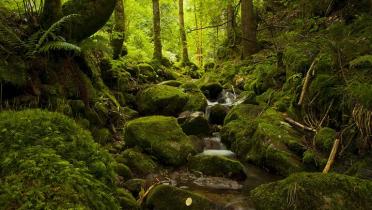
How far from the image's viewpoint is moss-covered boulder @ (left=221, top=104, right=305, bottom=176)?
7.02m

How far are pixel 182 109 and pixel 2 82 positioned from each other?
18.7 ft

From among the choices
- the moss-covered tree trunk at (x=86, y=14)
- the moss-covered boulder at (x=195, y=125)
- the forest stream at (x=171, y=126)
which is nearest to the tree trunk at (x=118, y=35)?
the forest stream at (x=171, y=126)

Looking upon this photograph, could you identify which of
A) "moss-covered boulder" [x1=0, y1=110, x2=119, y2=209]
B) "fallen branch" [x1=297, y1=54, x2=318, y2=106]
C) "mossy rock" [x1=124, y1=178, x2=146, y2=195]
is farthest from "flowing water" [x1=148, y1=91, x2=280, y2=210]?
"moss-covered boulder" [x1=0, y1=110, x2=119, y2=209]

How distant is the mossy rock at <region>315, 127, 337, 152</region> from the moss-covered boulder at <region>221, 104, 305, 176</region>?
0.40 m

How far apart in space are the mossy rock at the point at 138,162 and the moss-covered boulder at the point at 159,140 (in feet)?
0.90

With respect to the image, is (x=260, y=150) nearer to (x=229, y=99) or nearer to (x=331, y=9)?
(x=229, y=99)

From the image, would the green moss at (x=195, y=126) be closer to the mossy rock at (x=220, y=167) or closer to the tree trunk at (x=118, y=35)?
the mossy rock at (x=220, y=167)

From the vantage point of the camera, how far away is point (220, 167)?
22.6ft

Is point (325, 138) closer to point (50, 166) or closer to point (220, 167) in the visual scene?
point (220, 167)

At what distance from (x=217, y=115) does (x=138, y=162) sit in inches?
154

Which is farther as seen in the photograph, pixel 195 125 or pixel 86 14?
pixel 195 125

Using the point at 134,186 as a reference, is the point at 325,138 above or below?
above

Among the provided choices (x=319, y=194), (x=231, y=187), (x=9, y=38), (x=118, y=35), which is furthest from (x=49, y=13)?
(x=319, y=194)

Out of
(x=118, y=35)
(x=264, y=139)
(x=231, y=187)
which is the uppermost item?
(x=118, y=35)
